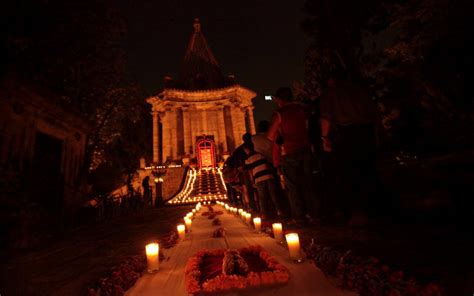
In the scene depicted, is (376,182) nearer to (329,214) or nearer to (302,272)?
(329,214)

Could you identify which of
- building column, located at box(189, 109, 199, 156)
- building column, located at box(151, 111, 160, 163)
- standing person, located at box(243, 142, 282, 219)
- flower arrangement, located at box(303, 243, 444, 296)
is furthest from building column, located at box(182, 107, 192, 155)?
flower arrangement, located at box(303, 243, 444, 296)

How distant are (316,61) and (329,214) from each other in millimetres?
12337

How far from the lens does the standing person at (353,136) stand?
4250mm

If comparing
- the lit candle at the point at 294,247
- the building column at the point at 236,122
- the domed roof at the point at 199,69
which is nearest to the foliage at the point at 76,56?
the lit candle at the point at 294,247

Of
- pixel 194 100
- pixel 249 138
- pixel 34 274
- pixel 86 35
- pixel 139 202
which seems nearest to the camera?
pixel 34 274

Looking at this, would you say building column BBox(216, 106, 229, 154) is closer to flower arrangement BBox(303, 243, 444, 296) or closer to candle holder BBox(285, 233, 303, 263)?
candle holder BBox(285, 233, 303, 263)

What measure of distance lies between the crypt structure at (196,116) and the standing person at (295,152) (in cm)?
2585

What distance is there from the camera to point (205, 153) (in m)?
28.2

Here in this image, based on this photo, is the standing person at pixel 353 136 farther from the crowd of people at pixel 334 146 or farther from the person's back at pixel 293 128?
the person's back at pixel 293 128

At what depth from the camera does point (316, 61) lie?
15547mm

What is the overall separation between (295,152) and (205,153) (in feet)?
79.0

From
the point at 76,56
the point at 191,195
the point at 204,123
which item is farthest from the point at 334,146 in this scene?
the point at 204,123

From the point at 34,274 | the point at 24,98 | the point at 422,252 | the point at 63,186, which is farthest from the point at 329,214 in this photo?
the point at 24,98

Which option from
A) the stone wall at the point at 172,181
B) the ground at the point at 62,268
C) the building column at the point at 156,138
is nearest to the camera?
the ground at the point at 62,268
